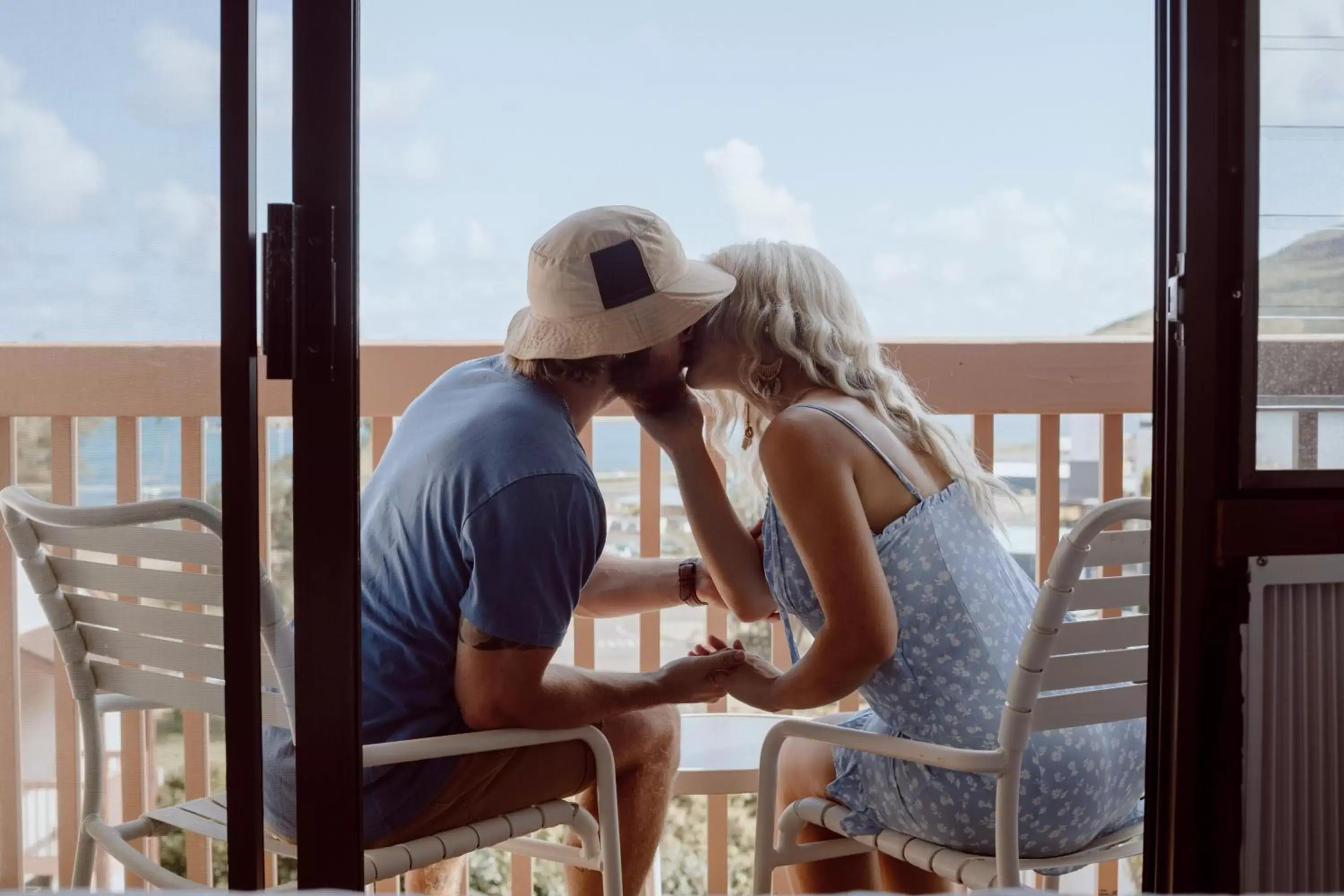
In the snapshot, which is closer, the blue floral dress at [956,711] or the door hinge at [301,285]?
the door hinge at [301,285]

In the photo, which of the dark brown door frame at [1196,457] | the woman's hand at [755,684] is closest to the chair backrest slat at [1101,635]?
the dark brown door frame at [1196,457]

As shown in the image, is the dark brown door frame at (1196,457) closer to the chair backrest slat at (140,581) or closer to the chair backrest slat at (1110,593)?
the chair backrest slat at (1110,593)

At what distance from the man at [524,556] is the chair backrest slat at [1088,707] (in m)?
0.48

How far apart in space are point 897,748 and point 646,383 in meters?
0.74

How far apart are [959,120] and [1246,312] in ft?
49.1

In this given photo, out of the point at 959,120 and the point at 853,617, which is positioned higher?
the point at 959,120

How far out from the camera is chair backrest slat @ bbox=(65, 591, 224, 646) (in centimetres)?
122

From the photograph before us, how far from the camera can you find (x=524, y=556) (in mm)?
1565

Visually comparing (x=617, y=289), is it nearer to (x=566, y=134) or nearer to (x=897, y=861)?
(x=897, y=861)

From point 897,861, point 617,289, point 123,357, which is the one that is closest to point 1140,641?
point 897,861

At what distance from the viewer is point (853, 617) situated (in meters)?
1.66

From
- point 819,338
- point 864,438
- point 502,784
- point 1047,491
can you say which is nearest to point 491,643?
point 502,784

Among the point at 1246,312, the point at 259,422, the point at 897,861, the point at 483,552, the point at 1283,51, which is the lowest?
the point at 897,861

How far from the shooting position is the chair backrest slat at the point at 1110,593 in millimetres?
1537
